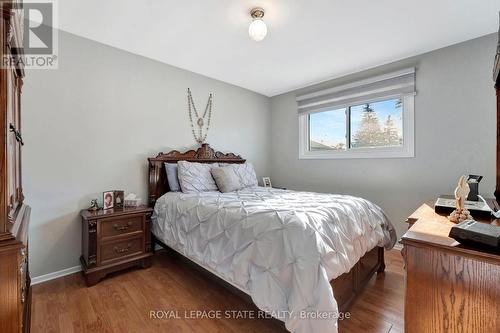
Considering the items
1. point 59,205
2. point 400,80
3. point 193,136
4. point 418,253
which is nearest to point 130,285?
point 59,205

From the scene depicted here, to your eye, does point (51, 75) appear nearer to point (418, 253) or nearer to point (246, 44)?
point (246, 44)

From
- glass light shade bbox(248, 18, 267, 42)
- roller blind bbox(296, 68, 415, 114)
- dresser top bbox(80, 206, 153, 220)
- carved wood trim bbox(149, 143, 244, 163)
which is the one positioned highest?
glass light shade bbox(248, 18, 267, 42)

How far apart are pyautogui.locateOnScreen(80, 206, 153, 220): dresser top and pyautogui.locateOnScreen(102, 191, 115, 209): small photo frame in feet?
0.25

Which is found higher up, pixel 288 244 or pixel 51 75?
pixel 51 75

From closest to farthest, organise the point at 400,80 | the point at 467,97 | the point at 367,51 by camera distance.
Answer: the point at 467,97
the point at 367,51
the point at 400,80

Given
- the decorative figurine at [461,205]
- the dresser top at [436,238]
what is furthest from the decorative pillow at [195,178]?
the decorative figurine at [461,205]

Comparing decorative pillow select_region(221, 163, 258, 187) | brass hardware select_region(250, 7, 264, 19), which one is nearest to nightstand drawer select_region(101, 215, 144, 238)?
decorative pillow select_region(221, 163, 258, 187)

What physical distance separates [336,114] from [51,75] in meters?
3.44

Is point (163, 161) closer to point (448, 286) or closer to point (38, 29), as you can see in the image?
point (38, 29)

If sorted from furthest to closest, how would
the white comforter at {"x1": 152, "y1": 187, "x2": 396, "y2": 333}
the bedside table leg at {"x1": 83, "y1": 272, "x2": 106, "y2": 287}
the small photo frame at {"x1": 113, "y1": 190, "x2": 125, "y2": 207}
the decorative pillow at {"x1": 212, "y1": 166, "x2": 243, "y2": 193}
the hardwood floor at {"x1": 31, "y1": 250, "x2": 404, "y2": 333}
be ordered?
the decorative pillow at {"x1": 212, "y1": 166, "x2": 243, "y2": 193}
the small photo frame at {"x1": 113, "y1": 190, "x2": 125, "y2": 207}
the bedside table leg at {"x1": 83, "y1": 272, "x2": 106, "y2": 287}
the hardwood floor at {"x1": 31, "y1": 250, "x2": 404, "y2": 333}
the white comforter at {"x1": 152, "y1": 187, "x2": 396, "y2": 333}

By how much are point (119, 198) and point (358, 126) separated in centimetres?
318

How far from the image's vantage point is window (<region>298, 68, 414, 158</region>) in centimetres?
281

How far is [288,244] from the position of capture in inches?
52.0

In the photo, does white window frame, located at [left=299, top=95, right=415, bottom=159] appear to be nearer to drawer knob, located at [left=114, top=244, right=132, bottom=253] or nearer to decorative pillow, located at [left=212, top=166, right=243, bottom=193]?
decorative pillow, located at [left=212, top=166, right=243, bottom=193]
